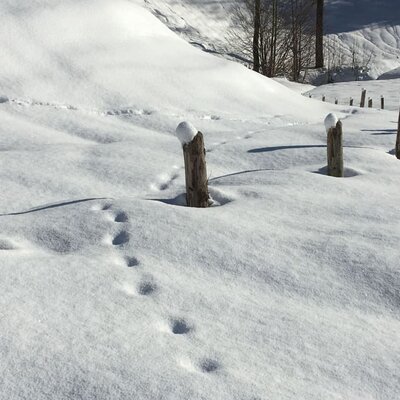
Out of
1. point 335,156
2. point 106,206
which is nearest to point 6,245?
point 106,206

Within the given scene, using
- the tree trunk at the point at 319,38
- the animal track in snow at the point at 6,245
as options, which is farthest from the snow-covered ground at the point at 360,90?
the animal track in snow at the point at 6,245

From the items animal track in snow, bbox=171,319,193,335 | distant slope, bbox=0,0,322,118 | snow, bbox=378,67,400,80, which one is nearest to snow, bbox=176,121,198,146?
animal track in snow, bbox=171,319,193,335

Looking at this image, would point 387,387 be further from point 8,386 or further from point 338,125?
point 338,125

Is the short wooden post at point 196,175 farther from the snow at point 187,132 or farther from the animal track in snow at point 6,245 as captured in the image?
the animal track in snow at point 6,245

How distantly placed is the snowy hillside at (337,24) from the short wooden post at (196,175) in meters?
22.7

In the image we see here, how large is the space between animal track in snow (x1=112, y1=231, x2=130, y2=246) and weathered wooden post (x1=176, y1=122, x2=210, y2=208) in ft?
3.08

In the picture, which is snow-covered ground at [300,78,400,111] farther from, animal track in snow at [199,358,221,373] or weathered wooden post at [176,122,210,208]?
animal track in snow at [199,358,221,373]

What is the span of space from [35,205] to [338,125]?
128 inches

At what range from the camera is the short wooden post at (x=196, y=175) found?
483cm

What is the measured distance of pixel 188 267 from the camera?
11.8ft

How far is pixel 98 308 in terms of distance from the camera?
2998mm

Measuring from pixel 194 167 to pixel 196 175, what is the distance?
77 mm

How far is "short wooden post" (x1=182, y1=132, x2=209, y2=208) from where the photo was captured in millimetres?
4828

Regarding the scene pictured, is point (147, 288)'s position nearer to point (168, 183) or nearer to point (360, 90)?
point (168, 183)
